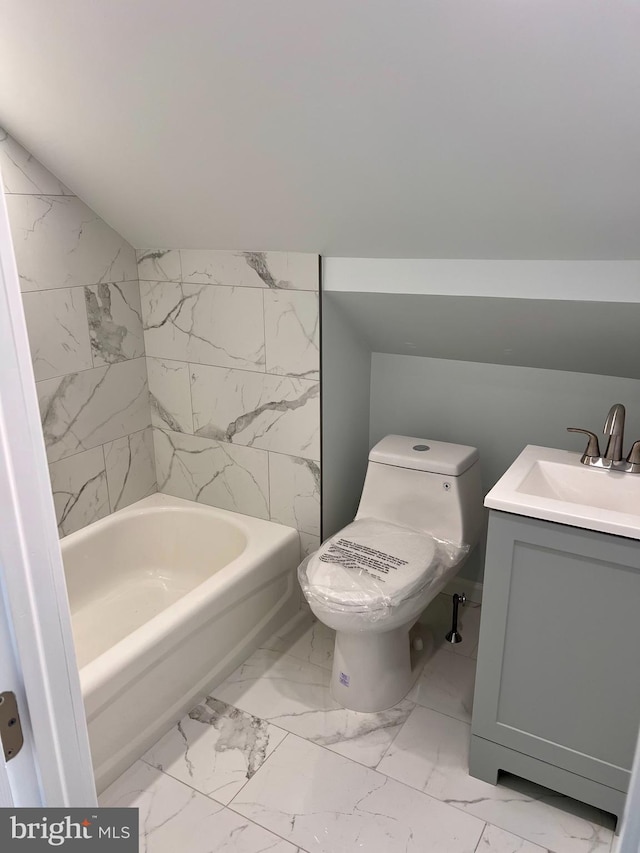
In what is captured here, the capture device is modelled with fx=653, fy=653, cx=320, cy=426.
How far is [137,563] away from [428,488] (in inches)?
50.6

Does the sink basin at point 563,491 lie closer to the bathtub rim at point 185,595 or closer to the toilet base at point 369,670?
the toilet base at point 369,670

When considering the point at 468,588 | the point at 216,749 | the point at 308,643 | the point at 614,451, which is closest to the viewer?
the point at 614,451

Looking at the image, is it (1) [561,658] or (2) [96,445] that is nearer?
(1) [561,658]

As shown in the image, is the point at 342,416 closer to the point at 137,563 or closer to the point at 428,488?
the point at 428,488

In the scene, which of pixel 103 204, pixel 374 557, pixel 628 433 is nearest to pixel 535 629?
pixel 374 557

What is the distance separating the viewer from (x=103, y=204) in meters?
2.39

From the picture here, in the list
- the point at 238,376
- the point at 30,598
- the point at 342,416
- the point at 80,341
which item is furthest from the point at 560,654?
the point at 80,341

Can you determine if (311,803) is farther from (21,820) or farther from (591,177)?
(591,177)

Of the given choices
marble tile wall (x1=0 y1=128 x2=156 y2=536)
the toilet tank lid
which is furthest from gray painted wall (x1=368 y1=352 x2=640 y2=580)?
marble tile wall (x1=0 y1=128 x2=156 y2=536)

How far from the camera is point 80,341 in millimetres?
2471

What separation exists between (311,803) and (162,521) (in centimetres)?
135

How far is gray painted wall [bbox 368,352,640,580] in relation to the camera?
90.9 inches

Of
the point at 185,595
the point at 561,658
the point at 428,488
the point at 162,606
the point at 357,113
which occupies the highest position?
the point at 357,113

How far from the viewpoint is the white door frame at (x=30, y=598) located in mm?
705
